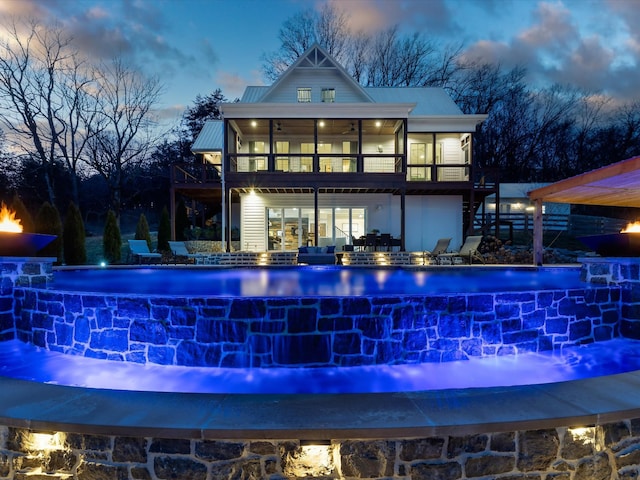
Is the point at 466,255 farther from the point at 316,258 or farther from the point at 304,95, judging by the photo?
the point at 304,95

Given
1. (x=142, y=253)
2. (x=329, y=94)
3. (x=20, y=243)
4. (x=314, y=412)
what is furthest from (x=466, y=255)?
(x=314, y=412)

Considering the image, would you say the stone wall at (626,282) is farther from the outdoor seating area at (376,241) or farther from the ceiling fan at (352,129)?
the ceiling fan at (352,129)

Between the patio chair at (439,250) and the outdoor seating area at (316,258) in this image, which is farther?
the patio chair at (439,250)

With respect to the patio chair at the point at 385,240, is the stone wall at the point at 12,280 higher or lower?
lower

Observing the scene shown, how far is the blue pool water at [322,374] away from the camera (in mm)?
4039

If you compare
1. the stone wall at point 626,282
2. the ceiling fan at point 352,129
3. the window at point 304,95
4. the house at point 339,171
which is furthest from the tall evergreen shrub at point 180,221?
the stone wall at point 626,282

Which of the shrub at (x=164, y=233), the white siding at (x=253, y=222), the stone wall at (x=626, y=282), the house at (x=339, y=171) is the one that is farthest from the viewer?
the shrub at (x=164, y=233)

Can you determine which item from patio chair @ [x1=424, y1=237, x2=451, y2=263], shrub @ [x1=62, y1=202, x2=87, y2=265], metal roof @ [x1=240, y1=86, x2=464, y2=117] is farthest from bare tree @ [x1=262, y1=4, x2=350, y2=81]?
patio chair @ [x1=424, y1=237, x2=451, y2=263]

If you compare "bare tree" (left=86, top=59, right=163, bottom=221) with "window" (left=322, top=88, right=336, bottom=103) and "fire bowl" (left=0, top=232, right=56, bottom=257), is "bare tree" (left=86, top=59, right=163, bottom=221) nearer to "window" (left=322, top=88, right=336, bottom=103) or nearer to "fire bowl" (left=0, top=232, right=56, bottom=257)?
"window" (left=322, top=88, right=336, bottom=103)

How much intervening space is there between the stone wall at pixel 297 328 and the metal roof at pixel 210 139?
49.9ft

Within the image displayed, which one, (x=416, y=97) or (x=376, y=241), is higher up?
(x=416, y=97)

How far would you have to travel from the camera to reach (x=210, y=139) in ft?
66.4

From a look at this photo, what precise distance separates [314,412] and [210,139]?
19.7 m

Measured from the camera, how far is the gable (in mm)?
17953
